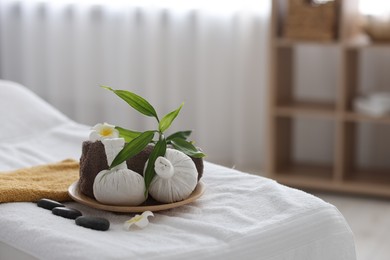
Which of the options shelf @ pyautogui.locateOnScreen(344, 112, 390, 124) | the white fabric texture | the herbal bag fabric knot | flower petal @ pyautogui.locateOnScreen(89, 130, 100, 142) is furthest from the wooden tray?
the white fabric texture

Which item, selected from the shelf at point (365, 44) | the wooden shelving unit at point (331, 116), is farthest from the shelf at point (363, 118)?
the shelf at point (365, 44)

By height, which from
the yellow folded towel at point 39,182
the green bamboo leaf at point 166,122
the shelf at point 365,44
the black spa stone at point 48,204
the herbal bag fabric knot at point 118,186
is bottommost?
the black spa stone at point 48,204

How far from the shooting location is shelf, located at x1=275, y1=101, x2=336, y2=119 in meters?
3.68

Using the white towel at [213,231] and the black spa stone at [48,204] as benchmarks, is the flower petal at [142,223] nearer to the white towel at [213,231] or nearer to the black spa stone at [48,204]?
the white towel at [213,231]

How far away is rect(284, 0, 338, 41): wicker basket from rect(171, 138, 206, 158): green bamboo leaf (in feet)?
5.35

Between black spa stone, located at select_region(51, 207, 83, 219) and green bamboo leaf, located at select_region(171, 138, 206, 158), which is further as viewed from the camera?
green bamboo leaf, located at select_region(171, 138, 206, 158)

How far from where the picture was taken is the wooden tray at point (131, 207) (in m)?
1.99

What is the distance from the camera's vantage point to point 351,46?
3572 mm

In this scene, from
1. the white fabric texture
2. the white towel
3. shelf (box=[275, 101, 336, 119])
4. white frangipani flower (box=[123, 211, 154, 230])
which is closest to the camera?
the white towel

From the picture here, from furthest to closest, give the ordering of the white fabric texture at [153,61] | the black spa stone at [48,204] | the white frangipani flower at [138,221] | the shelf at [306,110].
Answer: the white fabric texture at [153,61] → the shelf at [306,110] → the black spa stone at [48,204] → the white frangipani flower at [138,221]

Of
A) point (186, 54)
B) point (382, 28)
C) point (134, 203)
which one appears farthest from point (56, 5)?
point (134, 203)

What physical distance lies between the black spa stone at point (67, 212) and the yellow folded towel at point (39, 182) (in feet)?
0.33

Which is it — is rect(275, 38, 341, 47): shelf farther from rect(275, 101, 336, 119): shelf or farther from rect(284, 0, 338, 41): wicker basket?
rect(275, 101, 336, 119): shelf

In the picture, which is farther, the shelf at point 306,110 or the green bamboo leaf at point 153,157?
the shelf at point 306,110
